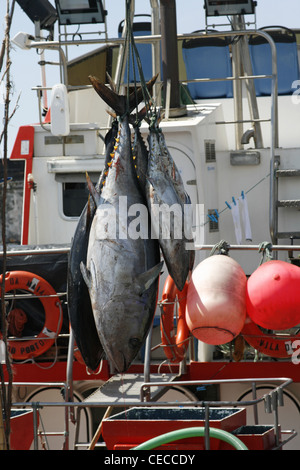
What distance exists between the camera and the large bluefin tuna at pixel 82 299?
16.9 ft

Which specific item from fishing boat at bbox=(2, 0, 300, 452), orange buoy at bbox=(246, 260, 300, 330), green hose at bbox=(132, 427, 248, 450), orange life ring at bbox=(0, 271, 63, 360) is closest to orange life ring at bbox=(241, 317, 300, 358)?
fishing boat at bbox=(2, 0, 300, 452)

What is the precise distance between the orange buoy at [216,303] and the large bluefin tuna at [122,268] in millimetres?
2279

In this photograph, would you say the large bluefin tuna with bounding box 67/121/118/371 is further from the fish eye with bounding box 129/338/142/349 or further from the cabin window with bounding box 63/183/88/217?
the cabin window with bounding box 63/183/88/217

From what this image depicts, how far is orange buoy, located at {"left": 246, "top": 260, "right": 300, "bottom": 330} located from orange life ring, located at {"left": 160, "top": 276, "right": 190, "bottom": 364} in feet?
2.80

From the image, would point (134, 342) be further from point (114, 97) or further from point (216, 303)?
point (216, 303)

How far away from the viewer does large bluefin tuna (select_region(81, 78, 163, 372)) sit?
15.2 ft

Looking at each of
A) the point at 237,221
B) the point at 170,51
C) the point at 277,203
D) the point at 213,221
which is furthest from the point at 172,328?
the point at 170,51

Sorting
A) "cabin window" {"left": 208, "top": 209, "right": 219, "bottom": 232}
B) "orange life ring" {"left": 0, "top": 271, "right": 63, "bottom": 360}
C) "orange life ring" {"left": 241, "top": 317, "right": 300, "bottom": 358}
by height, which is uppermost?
"cabin window" {"left": 208, "top": 209, "right": 219, "bottom": 232}

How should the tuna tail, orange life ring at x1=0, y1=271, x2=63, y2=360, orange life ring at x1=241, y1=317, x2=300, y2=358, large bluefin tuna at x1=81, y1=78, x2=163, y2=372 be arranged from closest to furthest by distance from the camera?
large bluefin tuna at x1=81, y1=78, x2=163, y2=372 → the tuna tail → orange life ring at x1=241, y1=317, x2=300, y2=358 → orange life ring at x1=0, y1=271, x2=63, y2=360

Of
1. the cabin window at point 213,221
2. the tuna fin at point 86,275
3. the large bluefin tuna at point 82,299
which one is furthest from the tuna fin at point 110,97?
the cabin window at point 213,221

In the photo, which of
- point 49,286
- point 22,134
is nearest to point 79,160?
point 22,134

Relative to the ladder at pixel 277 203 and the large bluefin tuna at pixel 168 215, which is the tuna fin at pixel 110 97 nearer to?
the large bluefin tuna at pixel 168 215

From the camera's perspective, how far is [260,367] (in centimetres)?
838
